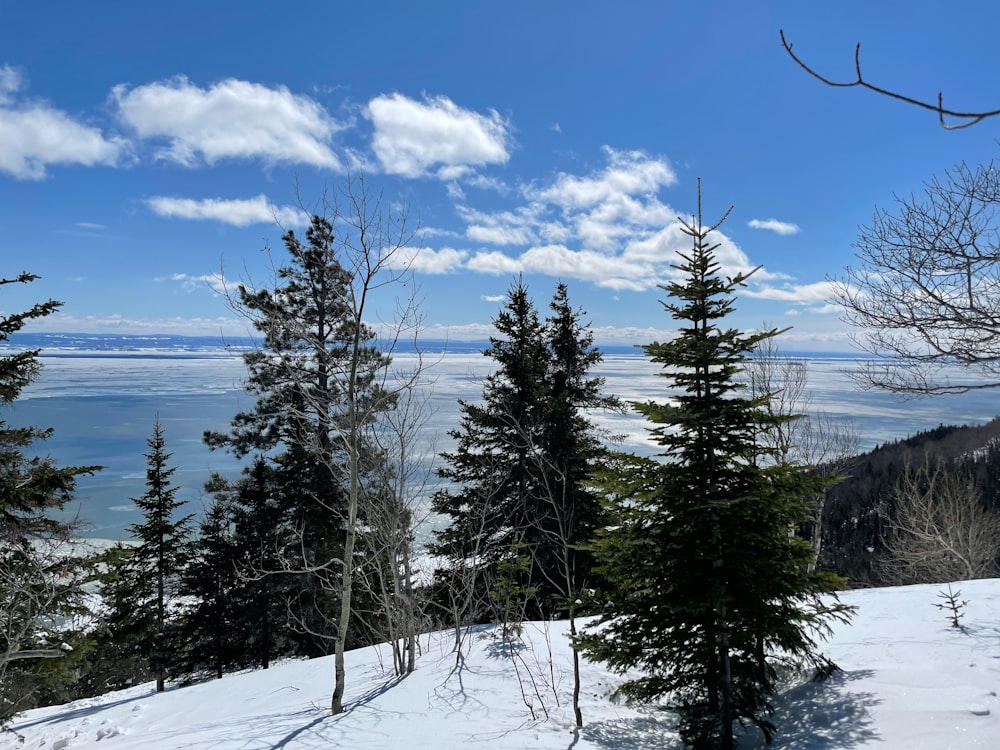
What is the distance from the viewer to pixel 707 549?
5258mm

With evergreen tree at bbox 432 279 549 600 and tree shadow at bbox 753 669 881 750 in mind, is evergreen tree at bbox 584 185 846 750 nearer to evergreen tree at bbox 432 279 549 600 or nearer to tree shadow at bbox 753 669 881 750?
tree shadow at bbox 753 669 881 750

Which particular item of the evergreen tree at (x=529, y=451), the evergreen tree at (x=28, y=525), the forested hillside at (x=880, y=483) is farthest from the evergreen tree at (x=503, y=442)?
the forested hillside at (x=880, y=483)

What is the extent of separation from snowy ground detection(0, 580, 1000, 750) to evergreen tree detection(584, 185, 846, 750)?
26.8 inches

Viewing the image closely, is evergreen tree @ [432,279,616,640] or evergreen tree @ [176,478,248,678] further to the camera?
evergreen tree @ [176,478,248,678]

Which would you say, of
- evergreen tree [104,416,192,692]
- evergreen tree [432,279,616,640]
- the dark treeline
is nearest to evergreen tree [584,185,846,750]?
the dark treeline

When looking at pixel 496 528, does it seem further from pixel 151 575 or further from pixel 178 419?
pixel 178 419

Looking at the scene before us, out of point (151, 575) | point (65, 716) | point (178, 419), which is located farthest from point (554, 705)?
point (178, 419)

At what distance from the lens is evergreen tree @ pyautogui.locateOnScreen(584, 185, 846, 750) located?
16.5 feet

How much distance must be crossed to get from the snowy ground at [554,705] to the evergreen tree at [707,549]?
68 cm

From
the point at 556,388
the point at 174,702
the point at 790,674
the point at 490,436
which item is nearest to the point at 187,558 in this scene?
the point at 174,702

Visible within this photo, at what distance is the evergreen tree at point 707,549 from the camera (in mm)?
5035

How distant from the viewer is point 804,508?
5371 millimetres

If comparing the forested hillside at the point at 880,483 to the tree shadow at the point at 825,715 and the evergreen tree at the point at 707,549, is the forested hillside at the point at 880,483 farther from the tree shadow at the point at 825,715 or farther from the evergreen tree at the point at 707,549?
the evergreen tree at the point at 707,549

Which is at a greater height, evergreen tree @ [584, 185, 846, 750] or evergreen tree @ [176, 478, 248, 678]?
evergreen tree @ [584, 185, 846, 750]
